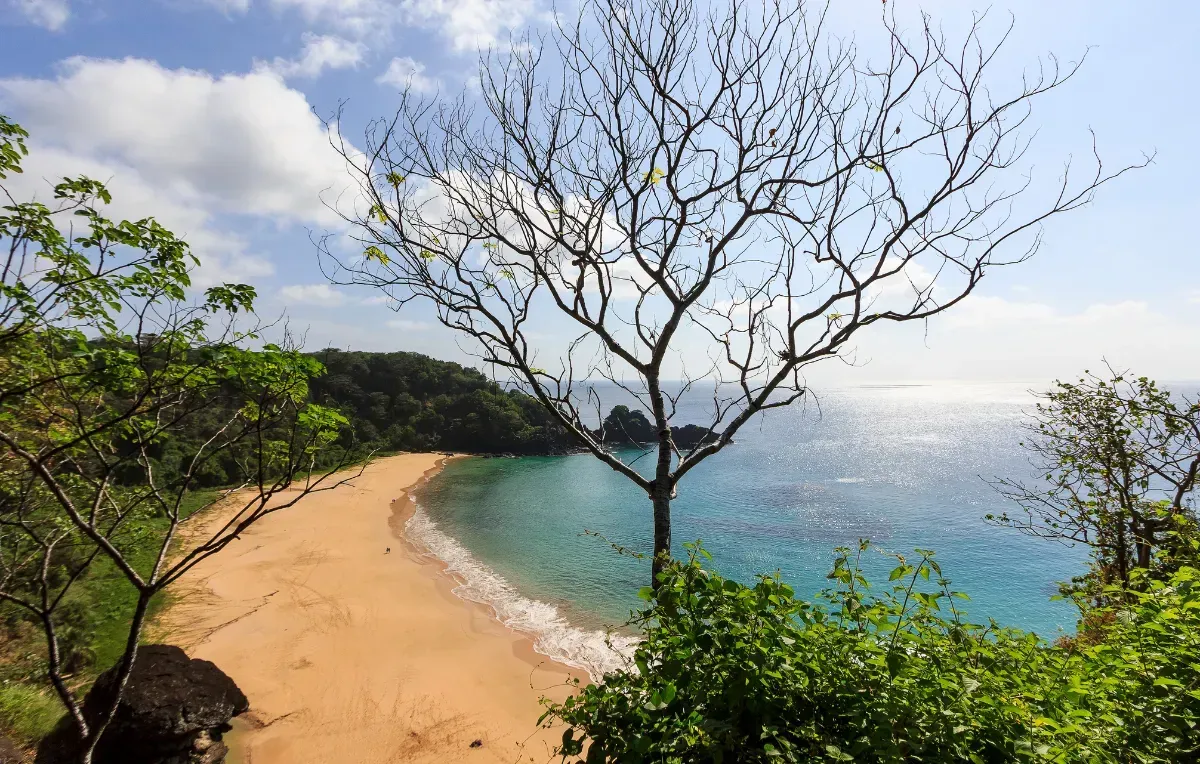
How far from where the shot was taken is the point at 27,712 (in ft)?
26.9

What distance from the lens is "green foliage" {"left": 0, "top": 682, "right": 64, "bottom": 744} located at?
25.7ft

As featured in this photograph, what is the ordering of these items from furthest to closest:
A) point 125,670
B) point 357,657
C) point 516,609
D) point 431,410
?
point 431,410
point 516,609
point 357,657
point 125,670

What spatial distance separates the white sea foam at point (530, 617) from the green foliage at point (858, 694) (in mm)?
9613

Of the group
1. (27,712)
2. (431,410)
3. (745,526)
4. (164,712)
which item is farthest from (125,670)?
(431,410)

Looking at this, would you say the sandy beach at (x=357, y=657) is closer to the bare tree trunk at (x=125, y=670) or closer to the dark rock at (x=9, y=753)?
the dark rock at (x=9, y=753)

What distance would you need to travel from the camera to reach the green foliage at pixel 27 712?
308 inches

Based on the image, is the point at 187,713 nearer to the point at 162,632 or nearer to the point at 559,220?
the point at 162,632

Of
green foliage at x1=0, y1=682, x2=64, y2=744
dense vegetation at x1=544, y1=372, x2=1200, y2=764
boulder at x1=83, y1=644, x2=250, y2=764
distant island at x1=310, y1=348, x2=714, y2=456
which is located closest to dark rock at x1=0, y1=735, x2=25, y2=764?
green foliage at x1=0, y1=682, x2=64, y2=744

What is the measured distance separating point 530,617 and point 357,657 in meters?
5.77

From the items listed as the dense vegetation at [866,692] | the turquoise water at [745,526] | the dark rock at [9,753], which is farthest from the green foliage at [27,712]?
the turquoise water at [745,526]

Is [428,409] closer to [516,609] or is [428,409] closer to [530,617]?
[516,609]

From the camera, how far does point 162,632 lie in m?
13.8

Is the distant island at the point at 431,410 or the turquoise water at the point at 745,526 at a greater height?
the distant island at the point at 431,410

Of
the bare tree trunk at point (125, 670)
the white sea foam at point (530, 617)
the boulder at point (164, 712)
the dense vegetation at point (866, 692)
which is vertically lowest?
the white sea foam at point (530, 617)
